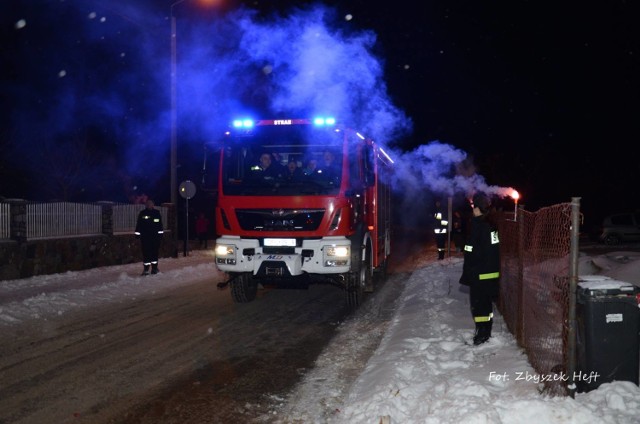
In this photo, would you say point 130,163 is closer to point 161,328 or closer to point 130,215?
point 130,215

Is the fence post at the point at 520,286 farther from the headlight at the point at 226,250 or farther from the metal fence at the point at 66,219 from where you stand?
the metal fence at the point at 66,219

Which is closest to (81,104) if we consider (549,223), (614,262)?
(614,262)

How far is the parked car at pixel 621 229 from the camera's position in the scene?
27.1 meters

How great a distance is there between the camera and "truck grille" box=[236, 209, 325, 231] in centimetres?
926

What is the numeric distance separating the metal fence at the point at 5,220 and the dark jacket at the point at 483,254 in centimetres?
1157

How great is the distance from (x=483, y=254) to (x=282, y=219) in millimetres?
3594

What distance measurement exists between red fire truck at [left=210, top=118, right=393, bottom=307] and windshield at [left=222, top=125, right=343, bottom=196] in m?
0.02

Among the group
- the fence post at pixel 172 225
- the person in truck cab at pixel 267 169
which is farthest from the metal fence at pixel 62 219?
the person in truck cab at pixel 267 169

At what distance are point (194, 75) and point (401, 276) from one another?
1429 centimetres

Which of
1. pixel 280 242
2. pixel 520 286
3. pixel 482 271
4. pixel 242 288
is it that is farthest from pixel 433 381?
pixel 242 288

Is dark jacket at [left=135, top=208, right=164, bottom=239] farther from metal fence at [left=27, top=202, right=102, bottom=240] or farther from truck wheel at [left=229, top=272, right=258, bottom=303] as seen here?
truck wheel at [left=229, top=272, right=258, bottom=303]

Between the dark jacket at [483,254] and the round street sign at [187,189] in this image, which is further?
the round street sign at [187,189]

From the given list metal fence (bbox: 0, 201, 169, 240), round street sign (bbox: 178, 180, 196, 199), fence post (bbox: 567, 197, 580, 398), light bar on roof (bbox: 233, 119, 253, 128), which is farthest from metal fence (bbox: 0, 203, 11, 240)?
fence post (bbox: 567, 197, 580, 398)

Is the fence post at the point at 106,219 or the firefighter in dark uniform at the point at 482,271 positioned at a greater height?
the fence post at the point at 106,219
